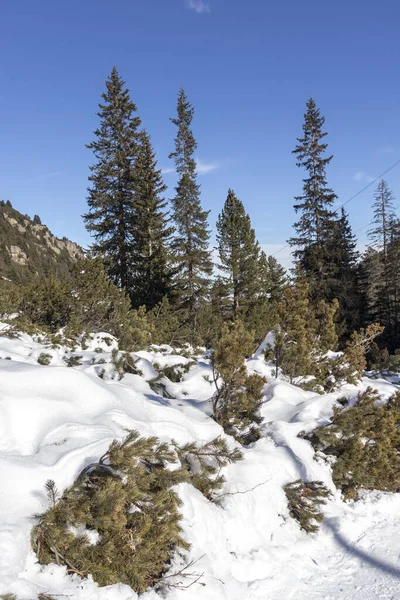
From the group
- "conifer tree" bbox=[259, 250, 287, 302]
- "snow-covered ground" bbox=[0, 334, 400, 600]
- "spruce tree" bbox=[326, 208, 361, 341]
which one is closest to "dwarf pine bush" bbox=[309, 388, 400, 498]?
"snow-covered ground" bbox=[0, 334, 400, 600]

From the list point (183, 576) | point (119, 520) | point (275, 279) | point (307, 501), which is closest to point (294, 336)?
point (307, 501)

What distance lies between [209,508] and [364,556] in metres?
1.48

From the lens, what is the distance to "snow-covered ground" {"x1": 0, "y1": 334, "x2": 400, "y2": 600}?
2.18 m

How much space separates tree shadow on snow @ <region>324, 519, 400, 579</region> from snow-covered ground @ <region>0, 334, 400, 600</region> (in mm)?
11

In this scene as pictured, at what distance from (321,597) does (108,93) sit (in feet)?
76.9

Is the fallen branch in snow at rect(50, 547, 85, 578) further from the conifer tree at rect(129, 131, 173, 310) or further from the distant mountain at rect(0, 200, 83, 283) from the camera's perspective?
the distant mountain at rect(0, 200, 83, 283)

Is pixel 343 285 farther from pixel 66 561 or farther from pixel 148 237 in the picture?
pixel 66 561

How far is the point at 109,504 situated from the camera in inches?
89.0

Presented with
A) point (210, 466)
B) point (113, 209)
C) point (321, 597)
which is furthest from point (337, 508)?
point (113, 209)

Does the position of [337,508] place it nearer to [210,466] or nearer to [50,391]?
[210,466]

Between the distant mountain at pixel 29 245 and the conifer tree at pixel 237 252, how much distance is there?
4610 centimetres

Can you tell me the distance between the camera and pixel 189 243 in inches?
777

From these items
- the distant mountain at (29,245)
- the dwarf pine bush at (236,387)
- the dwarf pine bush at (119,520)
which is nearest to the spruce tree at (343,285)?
the dwarf pine bush at (236,387)

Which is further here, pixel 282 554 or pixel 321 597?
pixel 282 554
